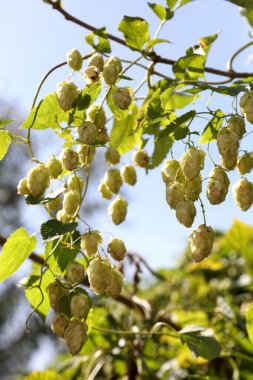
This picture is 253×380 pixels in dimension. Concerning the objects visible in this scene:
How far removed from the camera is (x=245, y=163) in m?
0.70

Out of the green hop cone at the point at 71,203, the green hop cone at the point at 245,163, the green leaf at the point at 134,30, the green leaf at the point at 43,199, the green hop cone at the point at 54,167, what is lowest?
the green hop cone at the point at 245,163

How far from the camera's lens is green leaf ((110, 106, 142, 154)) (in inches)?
40.3

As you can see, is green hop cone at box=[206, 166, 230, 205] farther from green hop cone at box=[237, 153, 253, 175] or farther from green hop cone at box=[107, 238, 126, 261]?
green hop cone at box=[107, 238, 126, 261]

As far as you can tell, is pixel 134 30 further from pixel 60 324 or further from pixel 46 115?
pixel 60 324

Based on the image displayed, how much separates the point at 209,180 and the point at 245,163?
6cm

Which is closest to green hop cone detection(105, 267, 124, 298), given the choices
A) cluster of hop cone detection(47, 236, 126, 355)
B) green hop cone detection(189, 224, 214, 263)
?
cluster of hop cone detection(47, 236, 126, 355)

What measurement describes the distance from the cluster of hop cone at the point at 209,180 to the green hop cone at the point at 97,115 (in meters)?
0.14

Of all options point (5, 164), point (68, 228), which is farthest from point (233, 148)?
point (5, 164)

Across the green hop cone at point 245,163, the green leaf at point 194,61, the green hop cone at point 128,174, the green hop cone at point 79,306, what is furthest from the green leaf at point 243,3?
the green hop cone at point 79,306

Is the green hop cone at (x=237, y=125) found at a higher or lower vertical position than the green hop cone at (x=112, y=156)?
lower

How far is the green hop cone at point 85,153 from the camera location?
31.1 inches

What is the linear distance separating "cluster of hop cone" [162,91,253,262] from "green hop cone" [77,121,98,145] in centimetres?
11

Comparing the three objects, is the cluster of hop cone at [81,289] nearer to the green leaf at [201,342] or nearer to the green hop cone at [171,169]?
the green hop cone at [171,169]

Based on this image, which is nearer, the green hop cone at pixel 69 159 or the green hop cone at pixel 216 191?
the green hop cone at pixel 216 191
